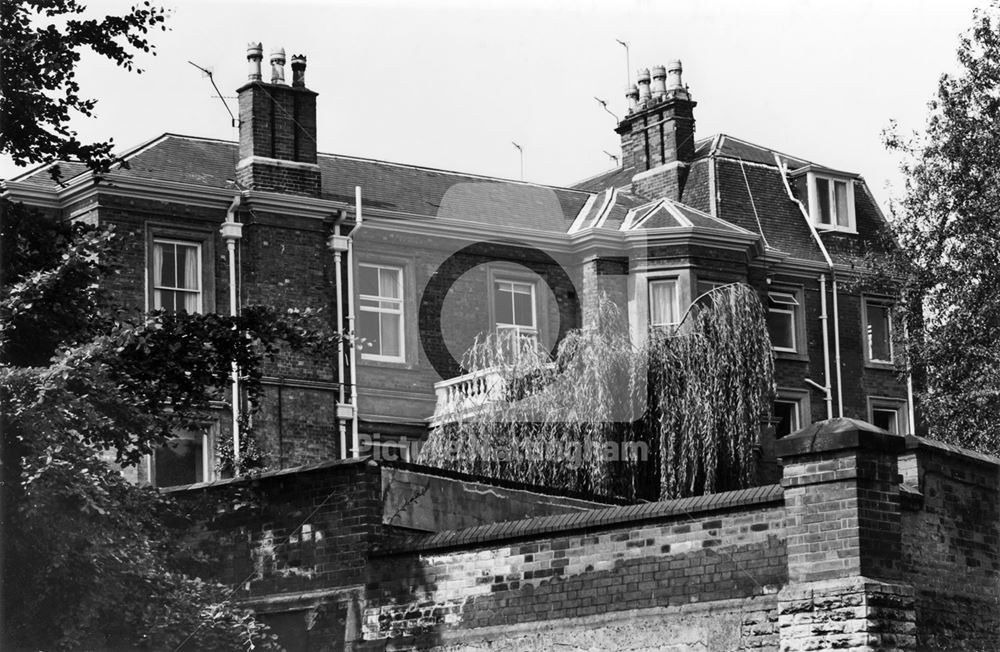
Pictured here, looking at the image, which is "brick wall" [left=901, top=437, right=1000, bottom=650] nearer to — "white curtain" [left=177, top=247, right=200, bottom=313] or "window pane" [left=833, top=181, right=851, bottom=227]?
"white curtain" [left=177, top=247, right=200, bottom=313]

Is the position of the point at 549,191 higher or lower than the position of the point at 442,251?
higher

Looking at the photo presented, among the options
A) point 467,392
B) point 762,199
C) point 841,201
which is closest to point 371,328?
point 467,392

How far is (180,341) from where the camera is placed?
15688 mm

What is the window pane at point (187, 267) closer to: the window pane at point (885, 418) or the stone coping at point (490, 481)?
the stone coping at point (490, 481)

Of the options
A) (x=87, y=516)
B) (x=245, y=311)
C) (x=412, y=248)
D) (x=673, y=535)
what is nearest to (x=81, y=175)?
(x=412, y=248)

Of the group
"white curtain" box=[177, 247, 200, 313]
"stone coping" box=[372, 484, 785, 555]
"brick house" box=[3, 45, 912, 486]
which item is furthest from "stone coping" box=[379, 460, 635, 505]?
"white curtain" box=[177, 247, 200, 313]

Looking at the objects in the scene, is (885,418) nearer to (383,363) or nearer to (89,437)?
(383,363)

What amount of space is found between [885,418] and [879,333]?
1.83 m

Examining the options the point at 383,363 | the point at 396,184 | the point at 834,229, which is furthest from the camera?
the point at 834,229

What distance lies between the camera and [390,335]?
30.9 metres

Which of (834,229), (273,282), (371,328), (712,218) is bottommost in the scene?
(371,328)

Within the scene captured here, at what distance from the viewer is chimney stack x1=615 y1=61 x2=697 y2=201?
117 feet

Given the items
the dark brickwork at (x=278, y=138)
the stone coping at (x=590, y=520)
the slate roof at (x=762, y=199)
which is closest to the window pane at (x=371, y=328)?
the dark brickwork at (x=278, y=138)

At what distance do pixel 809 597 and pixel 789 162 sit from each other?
85.3ft
